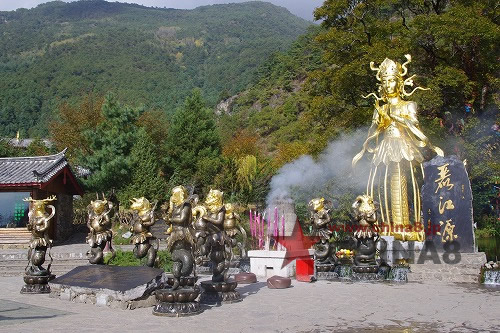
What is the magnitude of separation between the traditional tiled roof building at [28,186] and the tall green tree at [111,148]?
100 inches

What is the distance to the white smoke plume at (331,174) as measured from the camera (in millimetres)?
21188

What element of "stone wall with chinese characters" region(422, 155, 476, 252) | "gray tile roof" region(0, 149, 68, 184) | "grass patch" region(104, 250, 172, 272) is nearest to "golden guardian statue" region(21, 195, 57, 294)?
"grass patch" region(104, 250, 172, 272)

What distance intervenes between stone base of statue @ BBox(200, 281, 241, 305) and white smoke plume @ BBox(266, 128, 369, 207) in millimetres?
11455

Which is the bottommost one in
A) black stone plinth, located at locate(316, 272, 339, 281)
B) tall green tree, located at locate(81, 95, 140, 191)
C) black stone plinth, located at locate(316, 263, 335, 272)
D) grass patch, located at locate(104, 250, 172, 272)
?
black stone plinth, located at locate(316, 272, 339, 281)

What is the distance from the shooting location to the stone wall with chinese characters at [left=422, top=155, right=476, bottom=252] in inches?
502

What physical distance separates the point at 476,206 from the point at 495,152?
3822mm

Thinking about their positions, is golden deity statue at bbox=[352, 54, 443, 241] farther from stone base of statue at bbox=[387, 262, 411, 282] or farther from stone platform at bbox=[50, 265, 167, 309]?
stone platform at bbox=[50, 265, 167, 309]

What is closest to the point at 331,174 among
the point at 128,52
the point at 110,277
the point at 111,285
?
the point at 110,277

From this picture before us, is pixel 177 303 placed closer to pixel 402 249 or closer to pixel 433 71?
pixel 402 249

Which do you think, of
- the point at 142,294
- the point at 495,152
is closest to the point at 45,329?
the point at 142,294

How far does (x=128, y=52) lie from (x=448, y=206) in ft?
295

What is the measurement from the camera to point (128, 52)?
95.3 m

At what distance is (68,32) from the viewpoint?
393ft

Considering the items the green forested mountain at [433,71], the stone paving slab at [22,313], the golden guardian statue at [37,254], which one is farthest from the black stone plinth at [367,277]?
the green forested mountain at [433,71]
